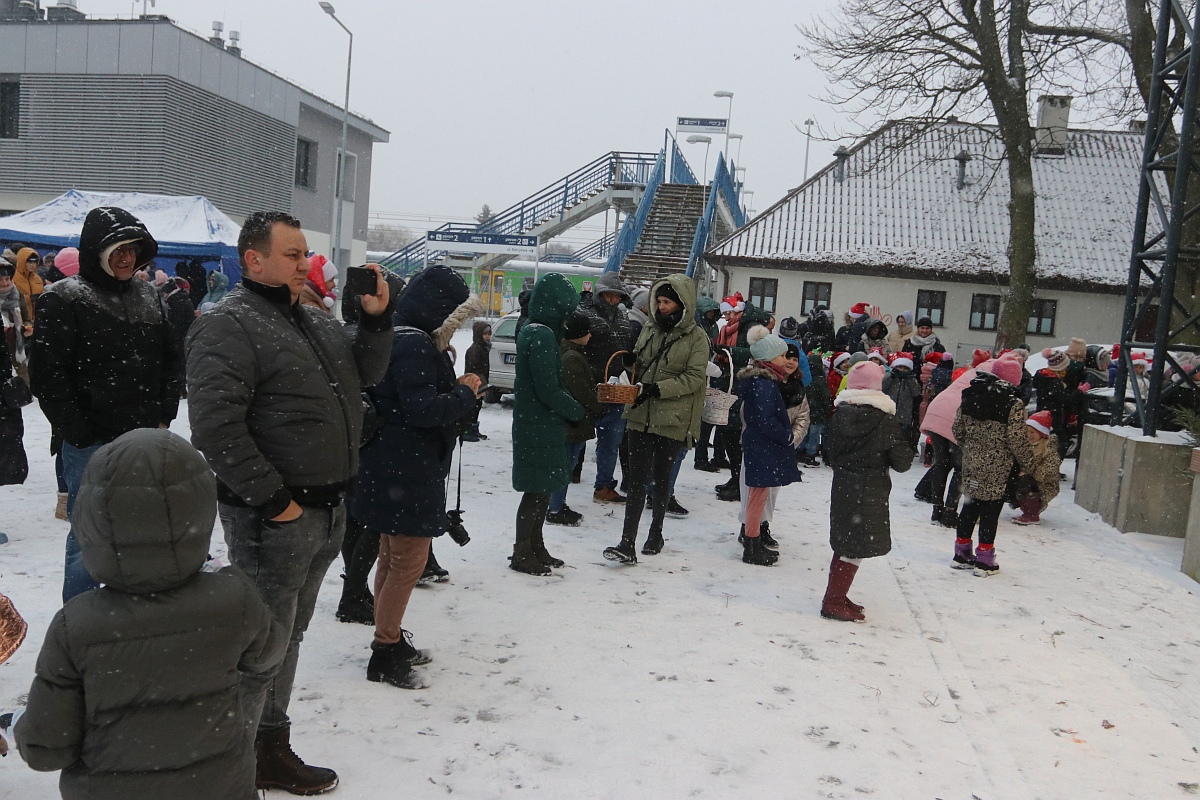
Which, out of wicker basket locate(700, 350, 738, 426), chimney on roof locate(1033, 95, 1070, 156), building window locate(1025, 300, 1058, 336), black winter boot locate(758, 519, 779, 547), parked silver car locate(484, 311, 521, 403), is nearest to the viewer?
black winter boot locate(758, 519, 779, 547)

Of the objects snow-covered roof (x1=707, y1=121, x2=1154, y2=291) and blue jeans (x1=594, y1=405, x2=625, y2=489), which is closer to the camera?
blue jeans (x1=594, y1=405, x2=625, y2=489)

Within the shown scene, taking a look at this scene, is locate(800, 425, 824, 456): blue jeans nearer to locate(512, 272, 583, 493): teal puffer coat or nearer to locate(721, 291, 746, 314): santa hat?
locate(721, 291, 746, 314): santa hat

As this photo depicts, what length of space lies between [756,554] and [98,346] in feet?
14.9

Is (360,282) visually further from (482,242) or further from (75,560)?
(482,242)

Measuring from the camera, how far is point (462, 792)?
331 cm

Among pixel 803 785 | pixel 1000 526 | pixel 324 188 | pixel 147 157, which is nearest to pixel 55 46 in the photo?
pixel 147 157

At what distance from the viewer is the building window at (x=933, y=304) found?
2600 centimetres

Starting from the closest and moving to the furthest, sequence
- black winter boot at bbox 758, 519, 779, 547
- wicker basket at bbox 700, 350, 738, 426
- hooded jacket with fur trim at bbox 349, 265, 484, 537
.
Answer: hooded jacket with fur trim at bbox 349, 265, 484, 537
black winter boot at bbox 758, 519, 779, 547
wicker basket at bbox 700, 350, 738, 426

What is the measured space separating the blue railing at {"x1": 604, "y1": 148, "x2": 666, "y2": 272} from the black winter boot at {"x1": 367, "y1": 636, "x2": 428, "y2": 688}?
2000 cm

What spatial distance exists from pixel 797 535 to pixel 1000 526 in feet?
7.64

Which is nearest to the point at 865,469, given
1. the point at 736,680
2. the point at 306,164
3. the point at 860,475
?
the point at 860,475

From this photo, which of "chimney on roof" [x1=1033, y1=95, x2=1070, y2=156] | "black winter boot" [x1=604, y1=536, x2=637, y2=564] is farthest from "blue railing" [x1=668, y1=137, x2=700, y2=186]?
"black winter boot" [x1=604, y1=536, x2=637, y2=564]

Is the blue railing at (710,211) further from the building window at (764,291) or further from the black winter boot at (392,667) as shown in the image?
the black winter boot at (392,667)

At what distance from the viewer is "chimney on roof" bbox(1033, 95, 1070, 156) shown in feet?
89.6
